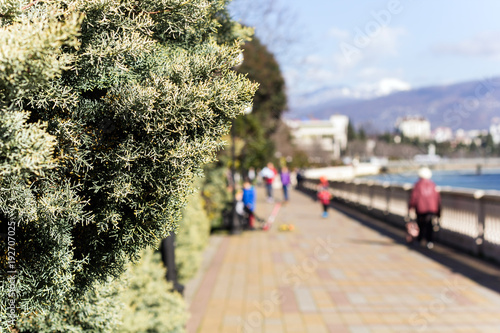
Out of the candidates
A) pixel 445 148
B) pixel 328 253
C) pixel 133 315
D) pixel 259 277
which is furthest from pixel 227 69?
pixel 445 148

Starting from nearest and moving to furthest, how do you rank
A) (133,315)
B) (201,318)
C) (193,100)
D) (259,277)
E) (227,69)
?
(193,100) < (227,69) < (133,315) < (201,318) < (259,277)

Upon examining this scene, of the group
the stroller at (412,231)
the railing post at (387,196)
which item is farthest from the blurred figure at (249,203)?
the railing post at (387,196)

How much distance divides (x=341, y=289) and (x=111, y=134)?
265 inches

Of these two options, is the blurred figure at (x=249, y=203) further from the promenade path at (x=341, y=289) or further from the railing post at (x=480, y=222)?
the railing post at (x=480, y=222)

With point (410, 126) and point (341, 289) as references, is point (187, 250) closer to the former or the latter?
point (341, 289)

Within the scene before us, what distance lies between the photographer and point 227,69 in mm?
1812

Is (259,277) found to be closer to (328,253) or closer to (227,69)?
(328,253)

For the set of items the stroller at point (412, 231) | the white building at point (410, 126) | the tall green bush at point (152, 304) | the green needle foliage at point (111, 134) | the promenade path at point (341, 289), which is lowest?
the promenade path at point (341, 289)

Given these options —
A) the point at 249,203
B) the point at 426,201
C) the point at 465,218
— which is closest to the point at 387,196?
the point at 249,203

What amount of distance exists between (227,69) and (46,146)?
2.32 ft

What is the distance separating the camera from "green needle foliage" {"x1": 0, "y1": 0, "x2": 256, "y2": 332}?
161cm

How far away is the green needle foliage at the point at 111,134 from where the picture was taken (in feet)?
5.27

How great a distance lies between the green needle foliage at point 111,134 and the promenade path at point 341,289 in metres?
4.43

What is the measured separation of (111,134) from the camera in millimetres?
1772
